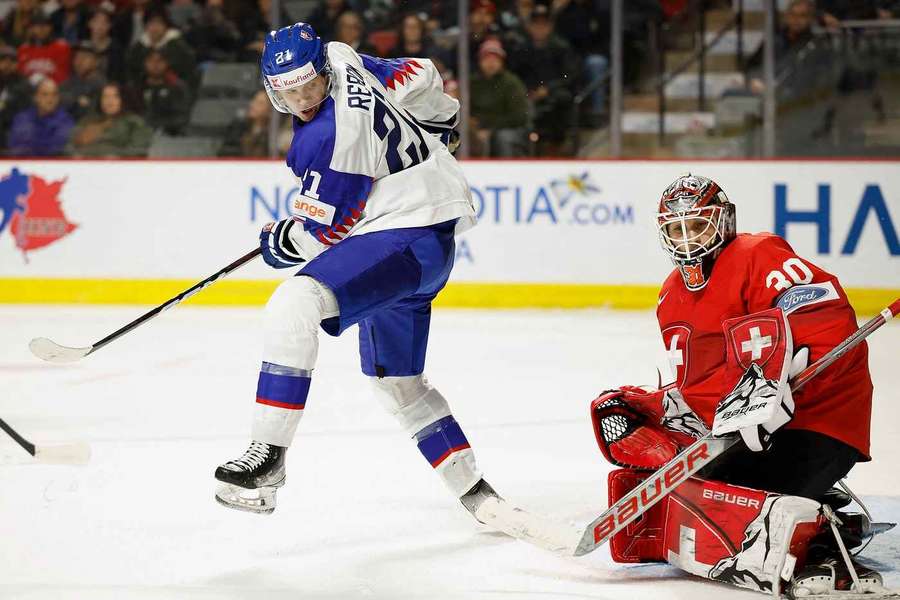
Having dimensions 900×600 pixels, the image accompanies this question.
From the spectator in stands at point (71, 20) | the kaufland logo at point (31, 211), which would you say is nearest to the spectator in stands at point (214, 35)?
the spectator in stands at point (71, 20)

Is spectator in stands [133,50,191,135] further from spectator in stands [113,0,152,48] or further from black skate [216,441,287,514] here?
black skate [216,441,287,514]

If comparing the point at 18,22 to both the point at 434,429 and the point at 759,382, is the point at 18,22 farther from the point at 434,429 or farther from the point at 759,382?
the point at 759,382

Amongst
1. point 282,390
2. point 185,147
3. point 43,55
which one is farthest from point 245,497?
point 43,55

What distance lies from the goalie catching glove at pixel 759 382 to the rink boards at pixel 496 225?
4339 millimetres

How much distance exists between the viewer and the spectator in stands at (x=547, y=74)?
696 cm

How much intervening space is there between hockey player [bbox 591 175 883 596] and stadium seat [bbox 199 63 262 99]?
16.5ft

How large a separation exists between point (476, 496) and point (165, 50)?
209 inches

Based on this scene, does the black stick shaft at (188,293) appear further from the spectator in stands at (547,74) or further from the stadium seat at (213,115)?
the stadium seat at (213,115)

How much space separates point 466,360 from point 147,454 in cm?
191

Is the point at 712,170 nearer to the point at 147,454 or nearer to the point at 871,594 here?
the point at 147,454

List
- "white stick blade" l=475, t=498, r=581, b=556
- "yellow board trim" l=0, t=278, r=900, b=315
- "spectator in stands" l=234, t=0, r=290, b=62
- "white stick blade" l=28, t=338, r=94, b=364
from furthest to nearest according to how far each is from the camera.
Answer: "spectator in stands" l=234, t=0, r=290, b=62
"yellow board trim" l=0, t=278, r=900, b=315
"white stick blade" l=28, t=338, r=94, b=364
"white stick blade" l=475, t=498, r=581, b=556

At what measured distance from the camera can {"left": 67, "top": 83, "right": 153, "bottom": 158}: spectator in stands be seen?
282 inches

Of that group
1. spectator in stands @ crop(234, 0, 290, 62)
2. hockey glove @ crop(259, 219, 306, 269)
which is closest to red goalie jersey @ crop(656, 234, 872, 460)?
hockey glove @ crop(259, 219, 306, 269)

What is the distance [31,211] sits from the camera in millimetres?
7059
